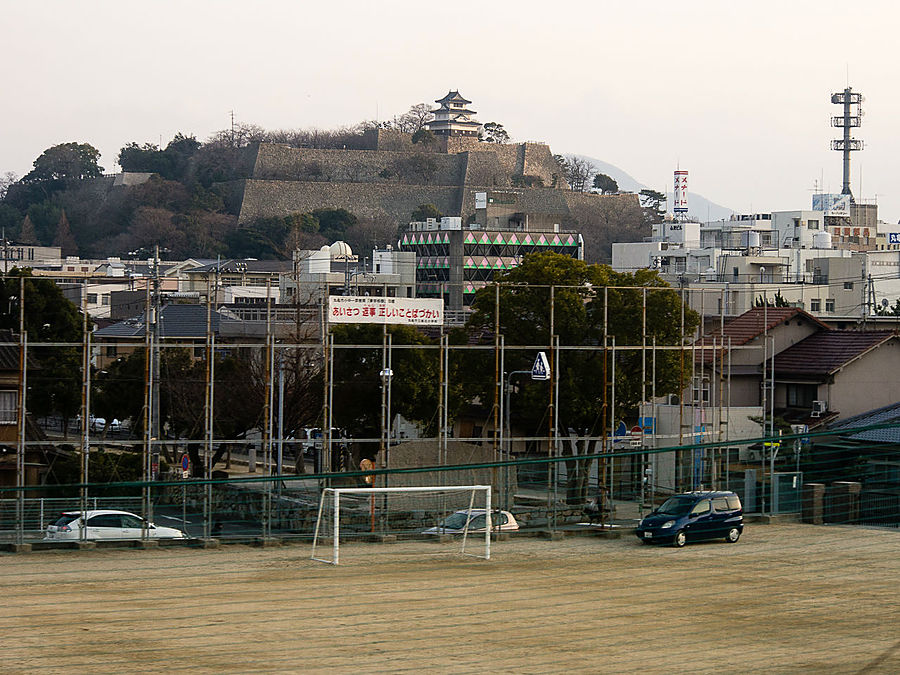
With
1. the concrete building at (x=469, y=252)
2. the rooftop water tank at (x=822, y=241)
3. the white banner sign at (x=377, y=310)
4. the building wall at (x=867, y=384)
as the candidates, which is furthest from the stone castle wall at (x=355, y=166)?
the white banner sign at (x=377, y=310)

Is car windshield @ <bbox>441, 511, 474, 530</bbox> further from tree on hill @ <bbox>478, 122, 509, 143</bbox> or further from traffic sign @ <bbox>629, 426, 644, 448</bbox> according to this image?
tree on hill @ <bbox>478, 122, 509, 143</bbox>

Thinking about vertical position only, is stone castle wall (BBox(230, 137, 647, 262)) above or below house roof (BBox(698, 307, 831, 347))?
above

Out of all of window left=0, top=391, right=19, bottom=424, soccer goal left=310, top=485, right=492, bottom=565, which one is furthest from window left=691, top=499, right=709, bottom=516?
window left=0, top=391, right=19, bottom=424

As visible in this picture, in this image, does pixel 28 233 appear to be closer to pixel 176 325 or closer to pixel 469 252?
pixel 469 252

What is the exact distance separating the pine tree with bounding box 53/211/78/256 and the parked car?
3045 inches

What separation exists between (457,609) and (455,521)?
11.7 ft

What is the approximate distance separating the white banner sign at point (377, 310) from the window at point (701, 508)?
5.86 metres

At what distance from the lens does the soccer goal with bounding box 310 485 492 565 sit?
10.8 m

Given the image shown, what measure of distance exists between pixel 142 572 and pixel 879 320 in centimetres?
2629

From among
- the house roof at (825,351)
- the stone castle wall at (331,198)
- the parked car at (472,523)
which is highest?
the stone castle wall at (331,198)

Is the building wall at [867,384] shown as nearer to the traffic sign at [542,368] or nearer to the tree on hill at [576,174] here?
the traffic sign at [542,368]

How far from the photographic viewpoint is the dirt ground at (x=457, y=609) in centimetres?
672

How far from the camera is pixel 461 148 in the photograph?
95375 mm

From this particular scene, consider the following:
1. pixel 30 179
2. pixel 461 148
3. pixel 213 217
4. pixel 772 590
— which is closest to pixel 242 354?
pixel 772 590
